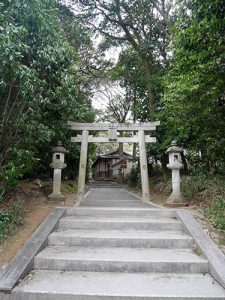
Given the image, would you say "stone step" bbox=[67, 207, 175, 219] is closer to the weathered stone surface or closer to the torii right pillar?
the weathered stone surface

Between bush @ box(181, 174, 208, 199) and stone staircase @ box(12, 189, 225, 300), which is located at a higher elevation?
bush @ box(181, 174, 208, 199)

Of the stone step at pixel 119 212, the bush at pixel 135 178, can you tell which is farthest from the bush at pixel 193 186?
the bush at pixel 135 178

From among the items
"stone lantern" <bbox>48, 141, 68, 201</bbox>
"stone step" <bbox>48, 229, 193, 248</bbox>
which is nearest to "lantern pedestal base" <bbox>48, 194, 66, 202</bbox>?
"stone lantern" <bbox>48, 141, 68, 201</bbox>

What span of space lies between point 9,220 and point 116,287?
2.73 meters

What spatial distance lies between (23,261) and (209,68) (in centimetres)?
601

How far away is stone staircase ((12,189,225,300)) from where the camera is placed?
345 centimetres

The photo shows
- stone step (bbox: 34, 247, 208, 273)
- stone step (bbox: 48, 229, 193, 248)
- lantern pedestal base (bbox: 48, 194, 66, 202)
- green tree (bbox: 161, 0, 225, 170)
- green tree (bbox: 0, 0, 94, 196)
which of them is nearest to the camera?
stone step (bbox: 34, 247, 208, 273)

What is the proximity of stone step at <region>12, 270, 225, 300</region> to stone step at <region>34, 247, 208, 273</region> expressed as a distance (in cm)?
11

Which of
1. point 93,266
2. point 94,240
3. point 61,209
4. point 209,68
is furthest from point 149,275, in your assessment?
point 209,68

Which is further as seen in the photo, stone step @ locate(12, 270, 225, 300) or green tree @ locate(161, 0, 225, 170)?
green tree @ locate(161, 0, 225, 170)

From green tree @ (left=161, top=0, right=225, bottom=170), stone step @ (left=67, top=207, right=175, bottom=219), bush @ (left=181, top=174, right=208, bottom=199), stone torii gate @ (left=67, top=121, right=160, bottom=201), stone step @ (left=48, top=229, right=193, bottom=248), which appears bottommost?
stone step @ (left=48, top=229, right=193, bottom=248)

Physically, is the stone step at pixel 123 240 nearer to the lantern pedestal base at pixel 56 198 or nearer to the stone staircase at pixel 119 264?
the stone staircase at pixel 119 264

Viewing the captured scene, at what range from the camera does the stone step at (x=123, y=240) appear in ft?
16.0

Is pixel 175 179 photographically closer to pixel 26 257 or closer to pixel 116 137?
pixel 116 137
